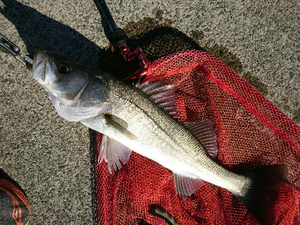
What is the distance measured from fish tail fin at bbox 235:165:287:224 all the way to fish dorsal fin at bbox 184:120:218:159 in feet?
1.70

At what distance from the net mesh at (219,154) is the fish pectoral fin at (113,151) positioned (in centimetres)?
16

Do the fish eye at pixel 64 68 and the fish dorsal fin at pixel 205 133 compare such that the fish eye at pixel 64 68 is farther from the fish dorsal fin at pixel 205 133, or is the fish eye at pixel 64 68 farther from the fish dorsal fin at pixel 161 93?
the fish dorsal fin at pixel 205 133

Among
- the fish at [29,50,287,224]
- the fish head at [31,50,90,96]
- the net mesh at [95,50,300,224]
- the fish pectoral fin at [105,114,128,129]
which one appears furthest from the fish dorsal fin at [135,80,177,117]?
the fish head at [31,50,90,96]

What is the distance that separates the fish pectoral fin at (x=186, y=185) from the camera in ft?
8.07

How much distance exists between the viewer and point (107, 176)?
8.25 feet

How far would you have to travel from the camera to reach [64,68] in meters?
2.01

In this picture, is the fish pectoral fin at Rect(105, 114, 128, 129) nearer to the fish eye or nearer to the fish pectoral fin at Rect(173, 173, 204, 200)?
the fish eye

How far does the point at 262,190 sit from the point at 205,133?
0.90 meters

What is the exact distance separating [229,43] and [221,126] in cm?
110

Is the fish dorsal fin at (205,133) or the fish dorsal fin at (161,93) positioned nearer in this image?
the fish dorsal fin at (161,93)

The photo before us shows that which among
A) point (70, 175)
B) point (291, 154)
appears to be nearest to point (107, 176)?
point (70, 175)

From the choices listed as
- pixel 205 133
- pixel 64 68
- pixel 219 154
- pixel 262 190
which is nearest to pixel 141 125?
pixel 205 133

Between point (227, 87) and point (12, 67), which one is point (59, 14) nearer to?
point (12, 67)

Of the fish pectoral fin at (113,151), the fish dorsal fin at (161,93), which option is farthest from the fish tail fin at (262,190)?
the fish pectoral fin at (113,151)
